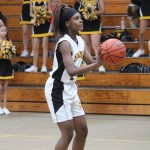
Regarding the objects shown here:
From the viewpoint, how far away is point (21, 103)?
11680 millimetres

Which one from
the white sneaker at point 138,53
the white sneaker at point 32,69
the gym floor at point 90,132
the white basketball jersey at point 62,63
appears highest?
the white basketball jersey at point 62,63

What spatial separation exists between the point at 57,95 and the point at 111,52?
744mm

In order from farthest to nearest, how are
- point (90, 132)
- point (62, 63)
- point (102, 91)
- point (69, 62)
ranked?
point (102, 91) → point (90, 132) → point (62, 63) → point (69, 62)

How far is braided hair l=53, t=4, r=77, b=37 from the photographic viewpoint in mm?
6074

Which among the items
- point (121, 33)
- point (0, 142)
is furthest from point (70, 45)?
point (121, 33)

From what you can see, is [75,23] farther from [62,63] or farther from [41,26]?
[41,26]

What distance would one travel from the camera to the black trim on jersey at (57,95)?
19.7 feet

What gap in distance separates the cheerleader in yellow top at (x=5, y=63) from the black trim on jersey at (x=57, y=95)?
16.8 feet

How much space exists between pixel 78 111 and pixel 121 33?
6.60m

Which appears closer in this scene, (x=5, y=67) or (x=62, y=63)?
(x=62, y=63)

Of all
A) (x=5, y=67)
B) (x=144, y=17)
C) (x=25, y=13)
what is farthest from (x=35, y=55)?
(x=144, y=17)

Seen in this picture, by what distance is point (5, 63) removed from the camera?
1119 cm

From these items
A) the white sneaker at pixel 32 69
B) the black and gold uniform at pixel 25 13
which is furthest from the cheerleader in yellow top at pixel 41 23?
the black and gold uniform at pixel 25 13

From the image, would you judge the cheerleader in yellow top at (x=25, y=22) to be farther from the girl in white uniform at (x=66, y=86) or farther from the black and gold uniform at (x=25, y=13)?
the girl in white uniform at (x=66, y=86)
